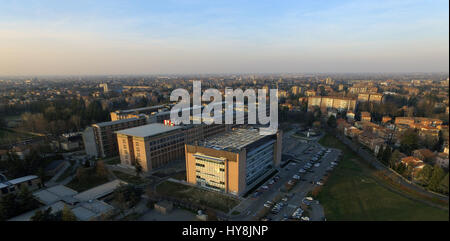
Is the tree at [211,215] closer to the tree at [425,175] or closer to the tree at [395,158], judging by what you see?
the tree at [425,175]

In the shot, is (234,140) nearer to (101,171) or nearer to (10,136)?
(101,171)

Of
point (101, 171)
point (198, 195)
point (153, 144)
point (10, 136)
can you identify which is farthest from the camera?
point (10, 136)

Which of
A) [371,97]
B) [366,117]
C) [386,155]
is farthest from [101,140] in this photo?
[371,97]

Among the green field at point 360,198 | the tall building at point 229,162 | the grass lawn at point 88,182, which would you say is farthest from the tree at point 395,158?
the grass lawn at point 88,182
